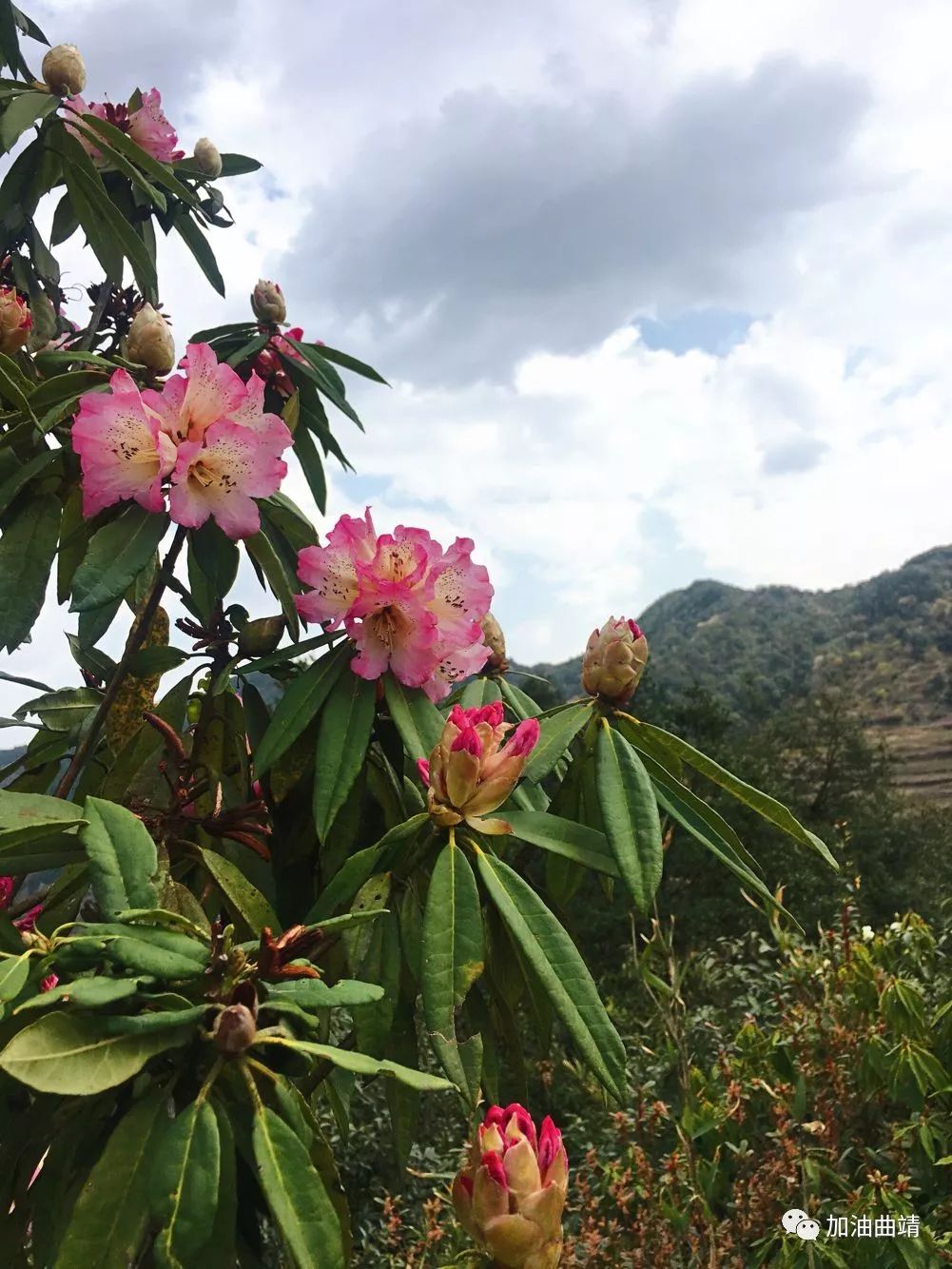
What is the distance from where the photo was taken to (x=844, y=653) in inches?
1228

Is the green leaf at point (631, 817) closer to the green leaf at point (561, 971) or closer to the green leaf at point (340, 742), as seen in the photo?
the green leaf at point (561, 971)

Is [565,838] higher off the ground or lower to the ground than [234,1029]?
higher

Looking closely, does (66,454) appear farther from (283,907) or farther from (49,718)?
(283,907)

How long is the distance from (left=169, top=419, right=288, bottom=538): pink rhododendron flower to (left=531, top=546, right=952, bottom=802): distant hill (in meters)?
15.7

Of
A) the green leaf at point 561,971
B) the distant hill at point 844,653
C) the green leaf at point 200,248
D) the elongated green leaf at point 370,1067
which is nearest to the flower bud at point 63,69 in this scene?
the green leaf at point 200,248

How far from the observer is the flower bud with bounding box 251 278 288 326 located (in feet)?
4.28

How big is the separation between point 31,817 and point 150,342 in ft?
1.83

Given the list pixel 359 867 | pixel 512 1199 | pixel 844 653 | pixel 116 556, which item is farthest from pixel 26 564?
pixel 844 653

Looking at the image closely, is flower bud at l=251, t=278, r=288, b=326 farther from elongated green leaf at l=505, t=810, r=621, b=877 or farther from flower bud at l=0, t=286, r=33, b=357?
elongated green leaf at l=505, t=810, r=621, b=877

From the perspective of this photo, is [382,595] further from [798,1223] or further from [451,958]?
[798,1223]

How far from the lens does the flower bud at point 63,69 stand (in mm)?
1272

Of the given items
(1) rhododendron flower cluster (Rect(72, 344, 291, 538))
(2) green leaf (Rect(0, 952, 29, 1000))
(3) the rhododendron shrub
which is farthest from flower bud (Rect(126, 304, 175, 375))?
(2) green leaf (Rect(0, 952, 29, 1000))

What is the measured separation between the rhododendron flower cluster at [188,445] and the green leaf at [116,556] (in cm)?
2

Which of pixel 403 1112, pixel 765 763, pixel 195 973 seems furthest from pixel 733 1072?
pixel 765 763
